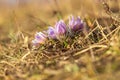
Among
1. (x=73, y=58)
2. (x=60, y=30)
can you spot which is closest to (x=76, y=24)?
(x=60, y=30)

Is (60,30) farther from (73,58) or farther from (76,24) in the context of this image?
(73,58)

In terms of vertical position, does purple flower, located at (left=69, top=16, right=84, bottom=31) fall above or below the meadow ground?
above

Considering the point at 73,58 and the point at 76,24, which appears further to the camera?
the point at 76,24

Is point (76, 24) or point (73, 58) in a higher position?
point (76, 24)

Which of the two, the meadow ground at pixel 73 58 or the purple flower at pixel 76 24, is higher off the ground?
the purple flower at pixel 76 24

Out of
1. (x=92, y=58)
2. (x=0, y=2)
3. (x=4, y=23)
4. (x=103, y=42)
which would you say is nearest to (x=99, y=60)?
(x=92, y=58)

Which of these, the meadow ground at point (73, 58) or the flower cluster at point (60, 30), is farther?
the flower cluster at point (60, 30)

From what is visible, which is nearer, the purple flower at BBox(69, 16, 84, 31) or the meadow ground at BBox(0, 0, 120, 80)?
the meadow ground at BBox(0, 0, 120, 80)

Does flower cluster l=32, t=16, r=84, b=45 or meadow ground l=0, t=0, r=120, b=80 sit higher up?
flower cluster l=32, t=16, r=84, b=45
